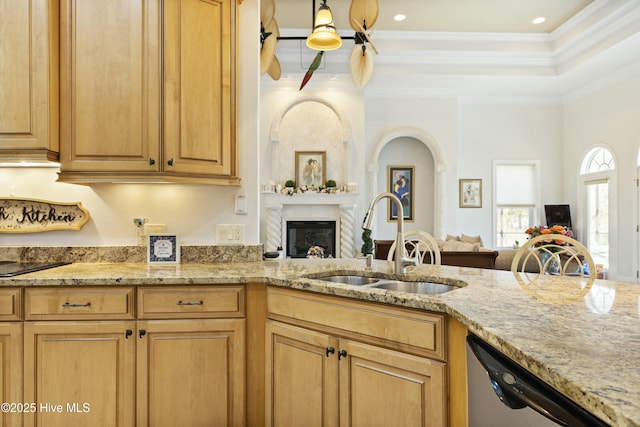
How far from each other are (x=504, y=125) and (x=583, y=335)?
299 inches

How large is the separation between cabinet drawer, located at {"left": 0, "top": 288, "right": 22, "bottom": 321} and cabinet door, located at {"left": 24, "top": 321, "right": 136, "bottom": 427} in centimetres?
8

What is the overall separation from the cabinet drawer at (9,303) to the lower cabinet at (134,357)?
1.7 inches

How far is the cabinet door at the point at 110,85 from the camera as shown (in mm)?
2158

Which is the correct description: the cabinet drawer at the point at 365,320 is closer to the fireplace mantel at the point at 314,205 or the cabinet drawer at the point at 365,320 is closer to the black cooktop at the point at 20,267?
the black cooktop at the point at 20,267

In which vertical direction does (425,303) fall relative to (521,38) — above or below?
below

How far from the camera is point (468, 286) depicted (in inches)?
64.0

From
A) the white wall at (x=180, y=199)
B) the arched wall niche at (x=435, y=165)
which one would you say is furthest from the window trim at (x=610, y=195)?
the white wall at (x=180, y=199)

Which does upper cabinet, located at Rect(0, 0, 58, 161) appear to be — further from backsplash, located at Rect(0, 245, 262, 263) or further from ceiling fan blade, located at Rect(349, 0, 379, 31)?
ceiling fan blade, located at Rect(349, 0, 379, 31)

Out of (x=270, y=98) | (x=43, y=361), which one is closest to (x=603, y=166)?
(x=270, y=98)

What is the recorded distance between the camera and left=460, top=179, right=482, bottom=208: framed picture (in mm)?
7559

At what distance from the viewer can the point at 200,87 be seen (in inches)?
89.7

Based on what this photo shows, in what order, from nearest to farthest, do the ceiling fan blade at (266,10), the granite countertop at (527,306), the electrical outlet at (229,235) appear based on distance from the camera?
the granite countertop at (527,306) → the electrical outlet at (229,235) → the ceiling fan blade at (266,10)

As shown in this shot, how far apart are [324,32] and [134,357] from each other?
9.61ft

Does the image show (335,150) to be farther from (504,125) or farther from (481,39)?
(504,125)
